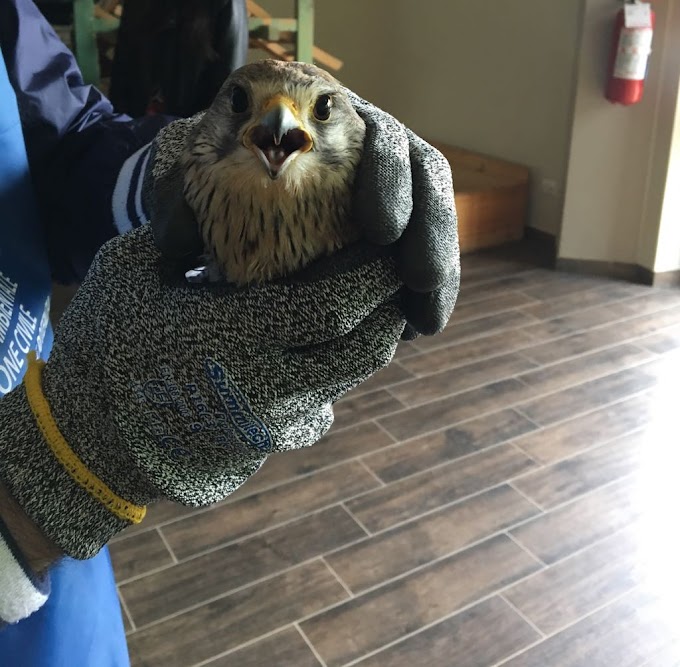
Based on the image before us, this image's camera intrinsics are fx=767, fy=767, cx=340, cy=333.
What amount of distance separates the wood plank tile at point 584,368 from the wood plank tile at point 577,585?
77 cm

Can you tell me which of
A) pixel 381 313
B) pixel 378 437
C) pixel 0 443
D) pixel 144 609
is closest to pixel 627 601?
pixel 378 437

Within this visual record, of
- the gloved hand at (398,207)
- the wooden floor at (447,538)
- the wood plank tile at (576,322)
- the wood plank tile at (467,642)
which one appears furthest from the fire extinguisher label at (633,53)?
the gloved hand at (398,207)

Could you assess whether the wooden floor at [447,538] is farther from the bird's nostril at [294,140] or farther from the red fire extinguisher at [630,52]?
the bird's nostril at [294,140]

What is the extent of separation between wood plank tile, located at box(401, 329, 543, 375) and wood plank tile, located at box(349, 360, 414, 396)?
0.03 m

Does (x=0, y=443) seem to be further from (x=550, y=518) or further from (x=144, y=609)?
(x=550, y=518)

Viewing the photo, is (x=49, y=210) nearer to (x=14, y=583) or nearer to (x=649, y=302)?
(x=14, y=583)

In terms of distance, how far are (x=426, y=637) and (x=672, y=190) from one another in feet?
7.80

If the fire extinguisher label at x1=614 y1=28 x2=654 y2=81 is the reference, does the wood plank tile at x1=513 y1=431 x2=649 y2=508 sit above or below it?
below

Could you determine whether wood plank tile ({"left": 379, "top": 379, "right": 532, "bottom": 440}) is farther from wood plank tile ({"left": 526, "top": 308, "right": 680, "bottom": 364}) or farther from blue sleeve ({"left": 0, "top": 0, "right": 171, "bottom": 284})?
blue sleeve ({"left": 0, "top": 0, "right": 171, "bottom": 284})

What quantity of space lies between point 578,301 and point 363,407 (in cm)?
130

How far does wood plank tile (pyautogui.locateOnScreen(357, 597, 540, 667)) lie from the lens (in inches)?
61.6

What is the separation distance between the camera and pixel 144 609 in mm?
1667

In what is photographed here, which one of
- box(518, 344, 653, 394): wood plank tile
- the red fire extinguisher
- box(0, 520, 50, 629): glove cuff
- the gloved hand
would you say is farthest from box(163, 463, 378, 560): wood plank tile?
the red fire extinguisher

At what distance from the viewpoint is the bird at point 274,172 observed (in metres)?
0.52
